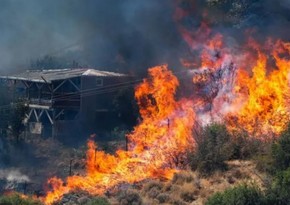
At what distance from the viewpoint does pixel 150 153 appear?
2500 centimetres

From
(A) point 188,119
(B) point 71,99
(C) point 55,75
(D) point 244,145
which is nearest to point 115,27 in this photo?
(C) point 55,75

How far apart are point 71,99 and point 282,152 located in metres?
24.4

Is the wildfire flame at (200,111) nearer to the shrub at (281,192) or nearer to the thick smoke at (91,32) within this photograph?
the shrub at (281,192)

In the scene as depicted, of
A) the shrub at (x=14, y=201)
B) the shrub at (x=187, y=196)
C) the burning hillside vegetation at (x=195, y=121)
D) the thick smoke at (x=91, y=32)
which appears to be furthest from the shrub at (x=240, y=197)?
the thick smoke at (x=91, y=32)

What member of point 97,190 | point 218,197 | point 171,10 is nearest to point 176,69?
point 171,10

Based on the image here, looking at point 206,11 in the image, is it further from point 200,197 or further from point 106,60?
point 200,197

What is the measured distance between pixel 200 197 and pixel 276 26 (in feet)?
77.9

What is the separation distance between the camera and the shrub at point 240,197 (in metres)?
15.2

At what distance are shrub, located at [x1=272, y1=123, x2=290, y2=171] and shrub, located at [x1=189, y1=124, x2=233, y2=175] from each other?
318 centimetres

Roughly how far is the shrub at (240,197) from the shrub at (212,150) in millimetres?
5966

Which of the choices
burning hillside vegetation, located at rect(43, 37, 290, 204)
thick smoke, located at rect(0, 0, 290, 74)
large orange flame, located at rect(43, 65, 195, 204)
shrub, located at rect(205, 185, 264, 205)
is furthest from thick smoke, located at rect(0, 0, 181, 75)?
shrub, located at rect(205, 185, 264, 205)

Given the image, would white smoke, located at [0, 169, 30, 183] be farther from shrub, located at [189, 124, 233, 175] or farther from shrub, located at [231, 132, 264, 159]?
shrub, located at [231, 132, 264, 159]

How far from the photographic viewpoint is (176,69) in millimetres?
42094

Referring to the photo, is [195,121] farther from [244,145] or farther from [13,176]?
[13,176]
